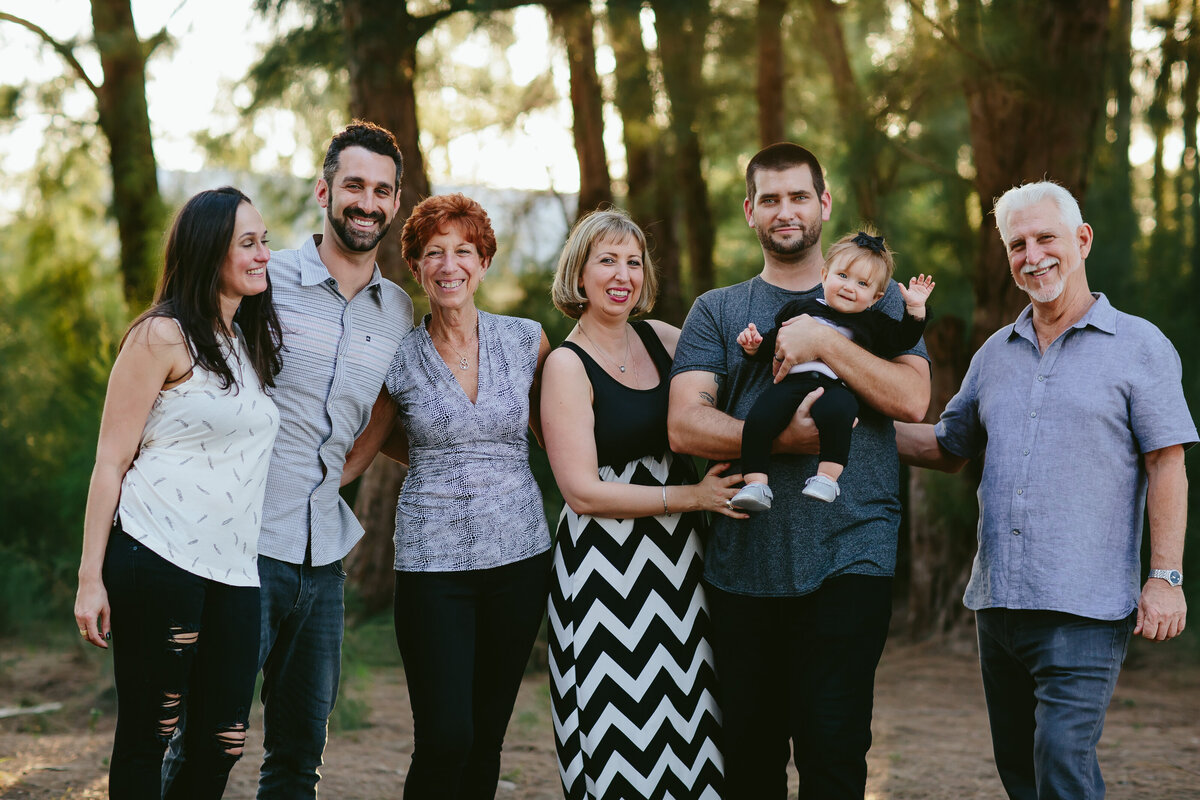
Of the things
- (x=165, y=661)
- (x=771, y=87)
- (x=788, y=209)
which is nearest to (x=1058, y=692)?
(x=788, y=209)

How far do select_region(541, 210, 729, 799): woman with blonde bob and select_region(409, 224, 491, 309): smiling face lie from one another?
0.32 meters

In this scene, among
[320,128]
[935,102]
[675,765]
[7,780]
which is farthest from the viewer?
[320,128]

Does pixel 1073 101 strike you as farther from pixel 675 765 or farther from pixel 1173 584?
pixel 675 765

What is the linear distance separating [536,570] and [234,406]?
923 mm

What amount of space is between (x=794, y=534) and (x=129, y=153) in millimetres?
6990

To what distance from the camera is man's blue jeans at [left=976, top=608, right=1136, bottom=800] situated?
2.60 meters

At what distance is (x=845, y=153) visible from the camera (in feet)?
23.6

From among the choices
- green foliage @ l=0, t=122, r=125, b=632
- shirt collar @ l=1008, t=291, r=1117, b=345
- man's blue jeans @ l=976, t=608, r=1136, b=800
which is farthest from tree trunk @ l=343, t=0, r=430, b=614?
man's blue jeans @ l=976, t=608, r=1136, b=800

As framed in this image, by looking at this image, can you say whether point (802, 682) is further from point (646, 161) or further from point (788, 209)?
point (646, 161)

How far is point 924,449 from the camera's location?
3160 millimetres

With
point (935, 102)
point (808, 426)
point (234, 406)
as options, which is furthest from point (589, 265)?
point (935, 102)

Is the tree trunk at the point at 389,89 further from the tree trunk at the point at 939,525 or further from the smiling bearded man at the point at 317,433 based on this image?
the tree trunk at the point at 939,525

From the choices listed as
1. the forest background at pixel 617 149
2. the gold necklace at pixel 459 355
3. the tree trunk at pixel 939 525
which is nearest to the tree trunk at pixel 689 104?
the forest background at pixel 617 149

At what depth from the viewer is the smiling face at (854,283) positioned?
2.83m
